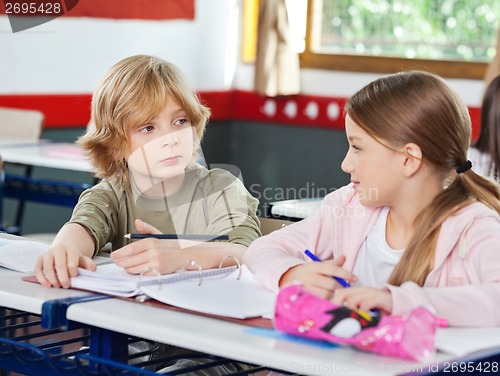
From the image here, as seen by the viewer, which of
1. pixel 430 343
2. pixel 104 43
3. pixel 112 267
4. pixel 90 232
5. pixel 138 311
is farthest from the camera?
pixel 104 43

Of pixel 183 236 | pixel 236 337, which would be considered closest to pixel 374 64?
pixel 183 236

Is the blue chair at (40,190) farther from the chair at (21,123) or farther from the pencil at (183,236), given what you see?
the pencil at (183,236)

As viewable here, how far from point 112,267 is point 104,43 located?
4.00m

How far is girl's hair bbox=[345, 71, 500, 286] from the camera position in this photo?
155 centimetres

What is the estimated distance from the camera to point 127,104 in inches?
78.5

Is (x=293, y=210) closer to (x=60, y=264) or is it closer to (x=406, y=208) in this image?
(x=406, y=208)

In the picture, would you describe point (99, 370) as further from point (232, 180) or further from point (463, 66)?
point (463, 66)

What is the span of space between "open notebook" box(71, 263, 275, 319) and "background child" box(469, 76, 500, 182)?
177 centimetres

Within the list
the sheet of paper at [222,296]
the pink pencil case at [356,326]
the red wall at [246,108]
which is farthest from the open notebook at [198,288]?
the red wall at [246,108]

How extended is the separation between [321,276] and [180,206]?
A: 676 millimetres

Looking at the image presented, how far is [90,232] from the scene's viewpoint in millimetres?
1908

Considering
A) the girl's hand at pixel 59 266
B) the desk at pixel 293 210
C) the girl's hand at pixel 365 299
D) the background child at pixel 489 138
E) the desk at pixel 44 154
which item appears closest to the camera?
the girl's hand at pixel 365 299

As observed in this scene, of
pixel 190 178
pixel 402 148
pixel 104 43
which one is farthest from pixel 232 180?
pixel 104 43

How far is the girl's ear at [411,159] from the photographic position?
158 cm
